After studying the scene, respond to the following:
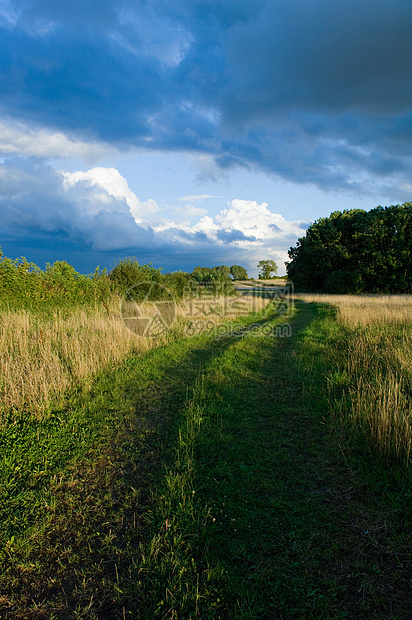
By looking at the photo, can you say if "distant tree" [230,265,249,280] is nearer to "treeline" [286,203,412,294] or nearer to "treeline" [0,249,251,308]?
"treeline" [286,203,412,294]

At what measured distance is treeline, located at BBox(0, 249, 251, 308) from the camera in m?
11.3

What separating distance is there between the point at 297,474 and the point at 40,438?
383 cm

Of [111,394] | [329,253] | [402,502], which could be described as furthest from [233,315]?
[329,253]

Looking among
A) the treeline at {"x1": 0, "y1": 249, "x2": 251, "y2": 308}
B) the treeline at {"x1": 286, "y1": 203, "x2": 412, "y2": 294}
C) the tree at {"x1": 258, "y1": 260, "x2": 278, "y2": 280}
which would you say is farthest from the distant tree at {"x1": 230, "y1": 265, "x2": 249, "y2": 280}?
the treeline at {"x1": 0, "y1": 249, "x2": 251, "y2": 308}

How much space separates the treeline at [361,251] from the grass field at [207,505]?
121ft

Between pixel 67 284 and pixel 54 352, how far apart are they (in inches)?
257

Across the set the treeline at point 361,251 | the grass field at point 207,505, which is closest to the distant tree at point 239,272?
the treeline at point 361,251

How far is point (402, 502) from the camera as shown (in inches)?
124

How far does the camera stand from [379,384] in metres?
5.04

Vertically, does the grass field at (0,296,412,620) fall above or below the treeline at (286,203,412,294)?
below

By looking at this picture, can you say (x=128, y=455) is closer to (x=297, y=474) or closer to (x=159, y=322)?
(x=297, y=474)

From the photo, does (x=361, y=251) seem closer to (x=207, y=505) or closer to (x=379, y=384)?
(x=379, y=384)

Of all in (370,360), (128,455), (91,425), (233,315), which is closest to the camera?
(128,455)

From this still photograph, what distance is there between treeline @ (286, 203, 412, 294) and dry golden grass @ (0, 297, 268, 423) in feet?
111
